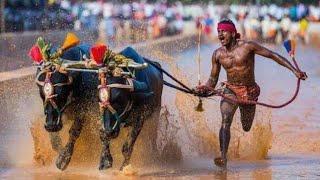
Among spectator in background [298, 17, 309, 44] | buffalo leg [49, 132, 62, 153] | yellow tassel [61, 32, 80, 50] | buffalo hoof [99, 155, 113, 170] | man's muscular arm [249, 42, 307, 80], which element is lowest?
spectator in background [298, 17, 309, 44]

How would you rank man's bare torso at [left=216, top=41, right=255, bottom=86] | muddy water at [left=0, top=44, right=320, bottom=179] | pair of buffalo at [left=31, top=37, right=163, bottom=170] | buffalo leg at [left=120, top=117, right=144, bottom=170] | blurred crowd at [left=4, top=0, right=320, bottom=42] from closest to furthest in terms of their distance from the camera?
1. pair of buffalo at [left=31, top=37, right=163, bottom=170]
2. buffalo leg at [left=120, top=117, right=144, bottom=170]
3. muddy water at [left=0, top=44, right=320, bottom=179]
4. man's bare torso at [left=216, top=41, right=255, bottom=86]
5. blurred crowd at [left=4, top=0, right=320, bottom=42]

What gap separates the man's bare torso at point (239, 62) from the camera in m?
11.9

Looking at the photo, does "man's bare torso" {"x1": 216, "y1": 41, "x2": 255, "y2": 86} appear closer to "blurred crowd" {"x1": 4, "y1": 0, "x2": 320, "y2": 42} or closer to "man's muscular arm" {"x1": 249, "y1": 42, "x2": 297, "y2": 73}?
"man's muscular arm" {"x1": 249, "y1": 42, "x2": 297, "y2": 73}

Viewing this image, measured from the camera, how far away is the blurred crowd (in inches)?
1606

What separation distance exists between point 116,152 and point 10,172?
1.10 metres

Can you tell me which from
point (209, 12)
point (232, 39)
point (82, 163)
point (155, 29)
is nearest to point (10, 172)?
point (82, 163)

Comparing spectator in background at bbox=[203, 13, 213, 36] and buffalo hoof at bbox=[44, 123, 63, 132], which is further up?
buffalo hoof at bbox=[44, 123, 63, 132]

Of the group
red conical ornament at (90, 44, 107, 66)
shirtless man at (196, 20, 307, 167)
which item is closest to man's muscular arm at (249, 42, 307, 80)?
shirtless man at (196, 20, 307, 167)

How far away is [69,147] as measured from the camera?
1172 centimetres

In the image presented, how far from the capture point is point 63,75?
11250mm

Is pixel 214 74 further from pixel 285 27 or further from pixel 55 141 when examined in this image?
pixel 285 27

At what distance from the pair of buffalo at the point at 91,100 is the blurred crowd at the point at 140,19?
53.3 ft

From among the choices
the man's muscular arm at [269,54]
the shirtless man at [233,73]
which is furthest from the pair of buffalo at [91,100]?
the man's muscular arm at [269,54]

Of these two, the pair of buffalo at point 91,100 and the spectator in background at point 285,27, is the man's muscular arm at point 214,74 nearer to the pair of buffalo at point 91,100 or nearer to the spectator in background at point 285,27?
the pair of buffalo at point 91,100
